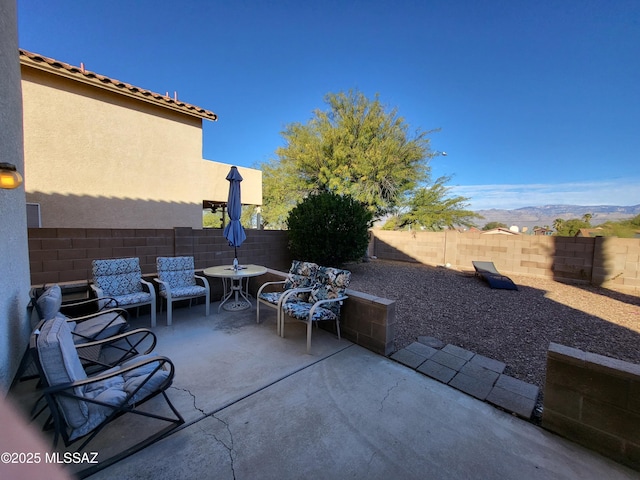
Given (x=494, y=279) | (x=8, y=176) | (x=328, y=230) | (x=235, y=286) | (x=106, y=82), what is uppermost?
(x=106, y=82)

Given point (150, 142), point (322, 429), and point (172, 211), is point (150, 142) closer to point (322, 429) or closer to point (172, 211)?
point (172, 211)

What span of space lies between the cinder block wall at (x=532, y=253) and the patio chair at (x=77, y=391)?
10754 mm

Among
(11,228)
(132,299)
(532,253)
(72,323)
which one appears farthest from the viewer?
(532,253)

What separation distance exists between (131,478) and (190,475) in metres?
0.34

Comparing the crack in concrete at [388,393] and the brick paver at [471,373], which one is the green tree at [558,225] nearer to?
the brick paver at [471,373]

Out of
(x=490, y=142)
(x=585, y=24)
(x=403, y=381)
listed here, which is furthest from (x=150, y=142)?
(x=490, y=142)

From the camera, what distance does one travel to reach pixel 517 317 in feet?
15.9

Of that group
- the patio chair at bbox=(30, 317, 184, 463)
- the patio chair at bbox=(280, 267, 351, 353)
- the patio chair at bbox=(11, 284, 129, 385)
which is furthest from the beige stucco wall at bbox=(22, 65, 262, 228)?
the patio chair at bbox=(30, 317, 184, 463)

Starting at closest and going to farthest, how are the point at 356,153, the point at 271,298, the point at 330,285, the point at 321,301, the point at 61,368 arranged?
1. the point at 61,368
2. the point at 321,301
3. the point at 330,285
4. the point at 271,298
5. the point at 356,153

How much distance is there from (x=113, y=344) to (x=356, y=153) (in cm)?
1064

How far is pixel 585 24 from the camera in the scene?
21.9ft

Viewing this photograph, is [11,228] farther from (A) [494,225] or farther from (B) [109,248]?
(A) [494,225]

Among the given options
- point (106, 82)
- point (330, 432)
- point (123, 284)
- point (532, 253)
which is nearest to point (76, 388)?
point (330, 432)

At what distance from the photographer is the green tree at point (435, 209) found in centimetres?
1466
